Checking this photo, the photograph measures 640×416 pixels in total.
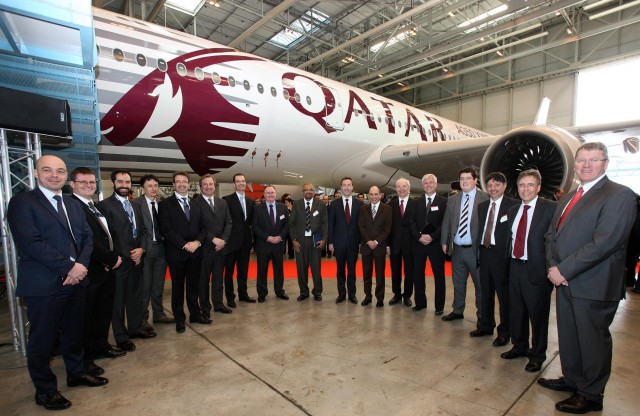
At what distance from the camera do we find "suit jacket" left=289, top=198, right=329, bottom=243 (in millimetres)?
4555

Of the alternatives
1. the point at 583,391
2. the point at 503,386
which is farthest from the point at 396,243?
the point at 583,391

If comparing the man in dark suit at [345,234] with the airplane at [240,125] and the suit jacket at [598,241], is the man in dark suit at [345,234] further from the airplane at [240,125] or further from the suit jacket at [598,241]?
the suit jacket at [598,241]

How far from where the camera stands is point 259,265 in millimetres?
4426

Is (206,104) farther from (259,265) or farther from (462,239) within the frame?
(462,239)

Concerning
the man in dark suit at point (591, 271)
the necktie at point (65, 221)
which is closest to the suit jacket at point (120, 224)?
the necktie at point (65, 221)

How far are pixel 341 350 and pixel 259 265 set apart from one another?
1.88 meters

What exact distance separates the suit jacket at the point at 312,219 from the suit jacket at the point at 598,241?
9.36 ft

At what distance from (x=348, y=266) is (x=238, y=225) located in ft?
4.85

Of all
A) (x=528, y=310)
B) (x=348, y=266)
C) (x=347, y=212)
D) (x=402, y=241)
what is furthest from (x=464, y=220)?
(x=348, y=266)

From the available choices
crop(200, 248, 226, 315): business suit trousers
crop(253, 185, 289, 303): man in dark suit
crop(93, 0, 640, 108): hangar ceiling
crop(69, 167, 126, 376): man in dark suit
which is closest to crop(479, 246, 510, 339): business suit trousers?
crop(253, 185, 289, 303): man in dark suit

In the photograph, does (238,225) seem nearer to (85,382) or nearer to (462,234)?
(85,382)

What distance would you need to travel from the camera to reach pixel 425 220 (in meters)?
4.00

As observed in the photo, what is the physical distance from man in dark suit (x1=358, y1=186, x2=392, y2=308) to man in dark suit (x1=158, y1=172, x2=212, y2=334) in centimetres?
189

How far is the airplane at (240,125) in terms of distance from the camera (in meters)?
4.24
